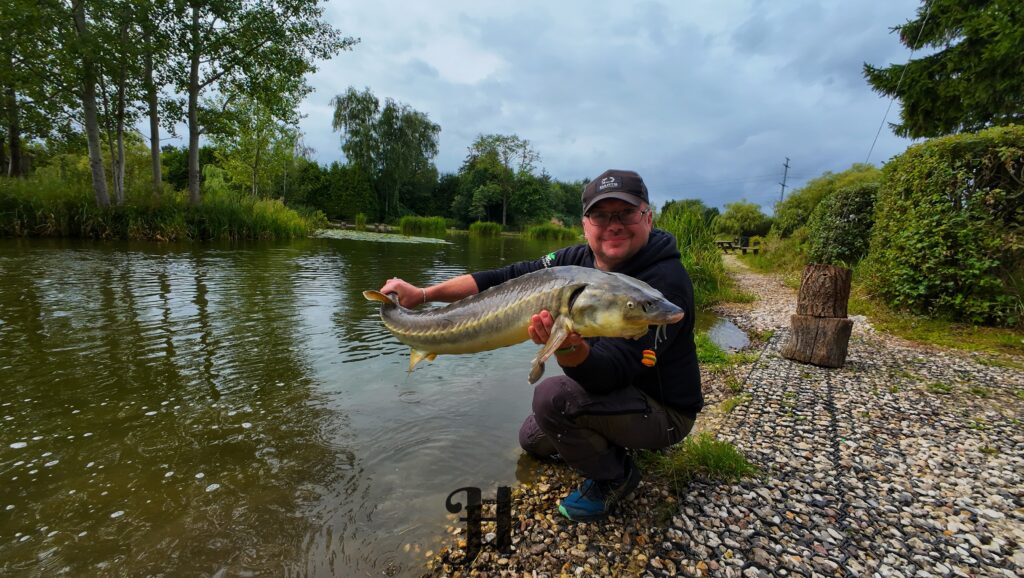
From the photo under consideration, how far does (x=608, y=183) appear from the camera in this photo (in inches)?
116

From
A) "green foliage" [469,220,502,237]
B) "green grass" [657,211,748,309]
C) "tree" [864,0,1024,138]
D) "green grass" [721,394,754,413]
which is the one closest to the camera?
"green grass" [721,394,754,413]

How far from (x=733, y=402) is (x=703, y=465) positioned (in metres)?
1.61

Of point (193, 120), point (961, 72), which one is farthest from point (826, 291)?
point (193, 120)

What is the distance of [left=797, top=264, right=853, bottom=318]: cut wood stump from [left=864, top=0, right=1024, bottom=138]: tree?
9218 millimetres

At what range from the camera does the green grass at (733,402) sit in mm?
4438

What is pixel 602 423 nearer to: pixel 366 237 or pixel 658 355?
pixel 658 355

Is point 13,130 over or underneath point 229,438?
over

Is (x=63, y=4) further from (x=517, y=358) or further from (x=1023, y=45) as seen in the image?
(x=1023, y=45)

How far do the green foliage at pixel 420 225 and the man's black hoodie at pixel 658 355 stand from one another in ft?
143

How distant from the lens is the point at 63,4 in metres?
17.1

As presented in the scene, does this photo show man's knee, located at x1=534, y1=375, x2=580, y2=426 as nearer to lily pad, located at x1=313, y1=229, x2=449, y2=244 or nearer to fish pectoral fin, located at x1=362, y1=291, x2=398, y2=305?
fish pectoral fin, located at x1=362, y1=291, x2=398, y2=305

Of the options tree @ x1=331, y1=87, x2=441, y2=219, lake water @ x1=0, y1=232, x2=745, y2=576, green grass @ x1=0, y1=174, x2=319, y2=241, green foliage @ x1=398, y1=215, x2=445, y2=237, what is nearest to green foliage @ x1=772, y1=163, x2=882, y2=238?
lake water @ x1=0, y1=232, x2=745, y2=576

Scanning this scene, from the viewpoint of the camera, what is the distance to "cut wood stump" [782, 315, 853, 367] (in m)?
5.75

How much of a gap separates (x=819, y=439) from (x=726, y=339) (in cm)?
483
